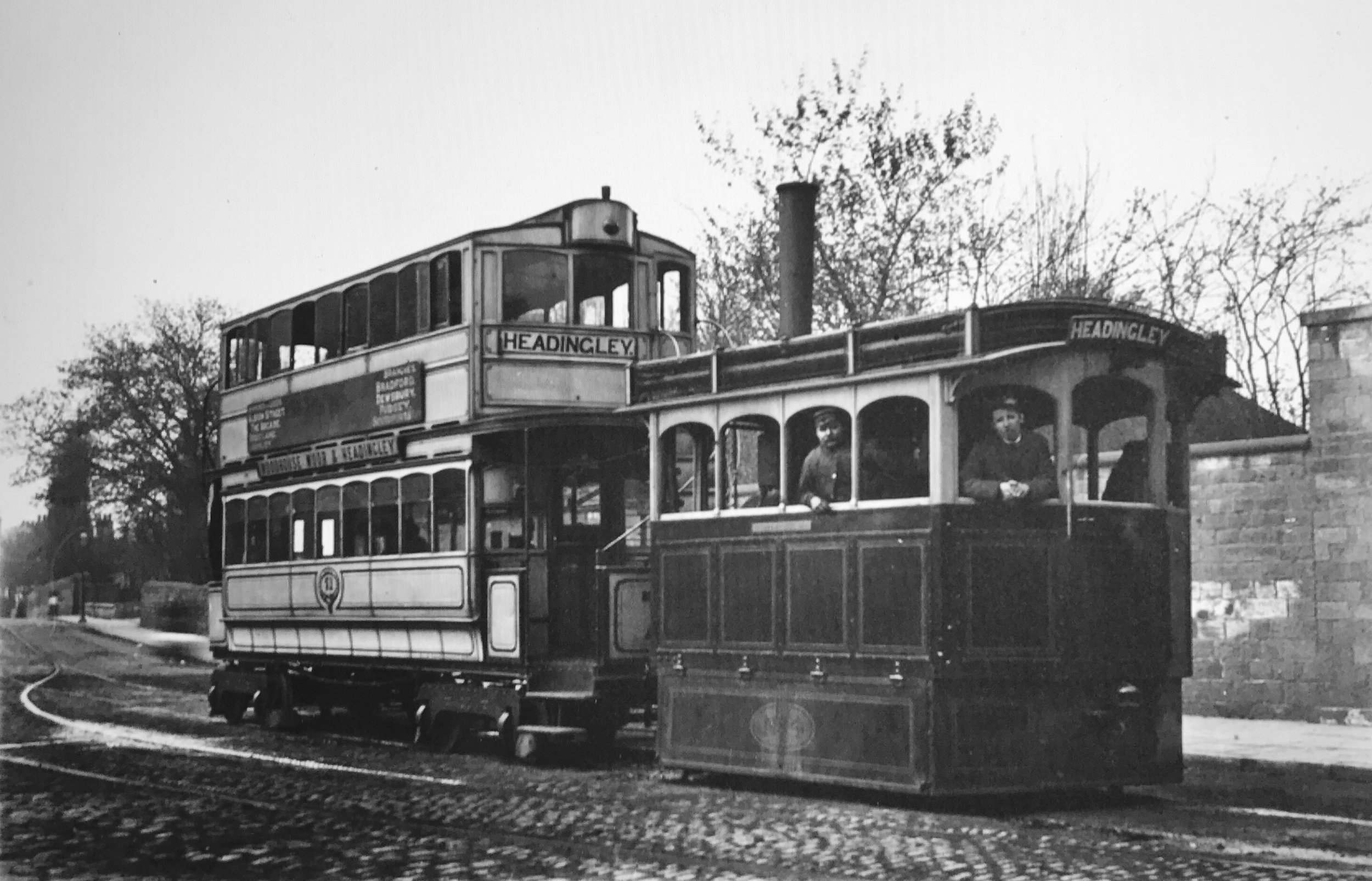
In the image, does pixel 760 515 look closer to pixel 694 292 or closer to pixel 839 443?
pixel 839 443

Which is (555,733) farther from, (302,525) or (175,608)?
(175,608)

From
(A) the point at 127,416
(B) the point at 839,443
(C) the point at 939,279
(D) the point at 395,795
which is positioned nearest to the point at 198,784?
(D) the point at 395,795

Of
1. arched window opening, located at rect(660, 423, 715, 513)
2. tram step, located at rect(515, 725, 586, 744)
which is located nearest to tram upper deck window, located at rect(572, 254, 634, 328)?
arched window opening, located at rect(660, 423, 715, 513)

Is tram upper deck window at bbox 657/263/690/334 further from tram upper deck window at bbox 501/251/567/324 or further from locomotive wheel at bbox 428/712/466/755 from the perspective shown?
locomotive wheel at bbox 428/712/466/755

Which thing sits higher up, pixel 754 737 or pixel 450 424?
pixel 450 424

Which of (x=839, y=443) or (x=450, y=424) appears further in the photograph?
(x=450, y=424)

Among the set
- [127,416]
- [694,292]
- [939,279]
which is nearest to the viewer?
[694,292]

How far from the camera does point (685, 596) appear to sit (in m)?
12.4

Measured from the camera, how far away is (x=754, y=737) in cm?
1173

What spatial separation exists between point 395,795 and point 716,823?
278cm

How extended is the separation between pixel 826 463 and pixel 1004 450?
130 centimetres

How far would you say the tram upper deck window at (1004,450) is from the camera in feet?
34.4

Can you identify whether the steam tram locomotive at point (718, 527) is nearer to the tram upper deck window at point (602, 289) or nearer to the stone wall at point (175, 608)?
the tram upper deck window at point (602, 289)

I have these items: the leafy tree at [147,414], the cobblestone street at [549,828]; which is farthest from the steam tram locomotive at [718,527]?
the leafy tree at [147,414]
